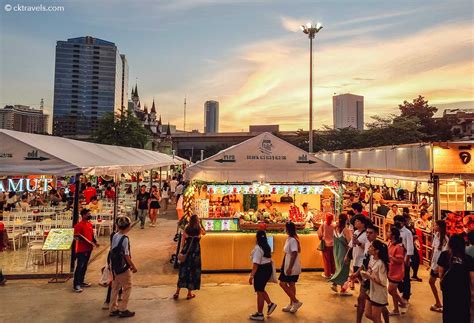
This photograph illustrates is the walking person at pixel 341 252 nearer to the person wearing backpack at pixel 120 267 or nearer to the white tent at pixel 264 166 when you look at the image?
the white tent at pixel 264 166

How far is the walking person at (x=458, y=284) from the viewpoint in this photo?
172 inches

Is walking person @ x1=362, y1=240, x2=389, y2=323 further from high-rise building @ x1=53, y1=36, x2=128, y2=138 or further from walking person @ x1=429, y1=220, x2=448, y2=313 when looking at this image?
high-rise building @ x1=53, y1=36, x2=128, y2=138

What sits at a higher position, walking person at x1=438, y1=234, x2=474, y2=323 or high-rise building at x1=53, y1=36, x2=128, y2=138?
high-rise building at x1=53, y1=36, x2=128, y2=138

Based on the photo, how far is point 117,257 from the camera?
5.49 metres

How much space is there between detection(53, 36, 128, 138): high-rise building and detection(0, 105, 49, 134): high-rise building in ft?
77.8

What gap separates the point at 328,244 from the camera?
7391 mm

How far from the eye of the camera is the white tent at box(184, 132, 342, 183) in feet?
27.7

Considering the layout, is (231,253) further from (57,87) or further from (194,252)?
(57,87)

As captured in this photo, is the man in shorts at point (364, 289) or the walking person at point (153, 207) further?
the walking person at point (153, 207)

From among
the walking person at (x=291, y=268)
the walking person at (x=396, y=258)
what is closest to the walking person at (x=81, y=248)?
the walking person at (x=291, y=268)

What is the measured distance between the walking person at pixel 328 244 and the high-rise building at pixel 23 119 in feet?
565

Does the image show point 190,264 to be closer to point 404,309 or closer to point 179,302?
point 179,302

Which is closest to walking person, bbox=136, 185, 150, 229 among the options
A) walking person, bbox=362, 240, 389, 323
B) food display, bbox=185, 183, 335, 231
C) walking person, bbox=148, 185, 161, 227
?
walking person, bbox=148, 185, 161, 227

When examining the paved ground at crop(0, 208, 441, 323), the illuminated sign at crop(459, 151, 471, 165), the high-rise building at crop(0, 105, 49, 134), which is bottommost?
the paved ground at crop(0, 208, 441, 323)
